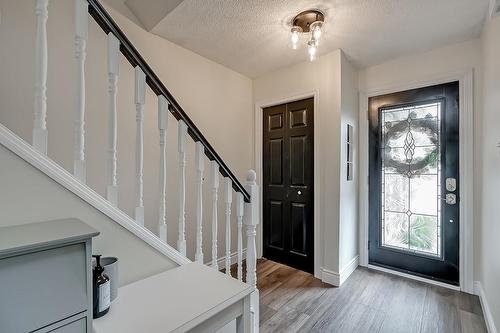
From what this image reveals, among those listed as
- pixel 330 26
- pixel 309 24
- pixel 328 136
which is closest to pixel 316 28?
pixel 309 24

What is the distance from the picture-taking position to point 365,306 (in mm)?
2090

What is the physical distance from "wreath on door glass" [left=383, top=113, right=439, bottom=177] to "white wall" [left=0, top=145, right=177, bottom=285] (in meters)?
2.69

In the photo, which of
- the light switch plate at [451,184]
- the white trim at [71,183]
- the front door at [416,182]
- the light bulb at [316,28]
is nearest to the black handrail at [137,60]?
the white trim at [71,183]

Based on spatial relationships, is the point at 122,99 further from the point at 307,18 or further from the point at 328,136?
the point at 328,136

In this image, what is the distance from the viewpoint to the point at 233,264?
2916 mm

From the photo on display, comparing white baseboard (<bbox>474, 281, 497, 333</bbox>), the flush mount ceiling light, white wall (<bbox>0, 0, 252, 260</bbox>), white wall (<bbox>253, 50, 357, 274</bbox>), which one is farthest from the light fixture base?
white baseboard (<bbox>474, 281, 497, 333</bbox>)

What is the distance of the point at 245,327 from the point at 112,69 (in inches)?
54.5

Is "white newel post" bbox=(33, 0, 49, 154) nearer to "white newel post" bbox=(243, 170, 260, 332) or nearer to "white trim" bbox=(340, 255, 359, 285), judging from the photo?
"white newel post" bbox=(243, 170, 260, 332)

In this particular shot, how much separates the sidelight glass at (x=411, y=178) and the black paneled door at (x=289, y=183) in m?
0.89

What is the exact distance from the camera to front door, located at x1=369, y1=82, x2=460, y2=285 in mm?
2391

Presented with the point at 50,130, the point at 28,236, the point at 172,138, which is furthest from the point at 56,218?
the point at 172,138

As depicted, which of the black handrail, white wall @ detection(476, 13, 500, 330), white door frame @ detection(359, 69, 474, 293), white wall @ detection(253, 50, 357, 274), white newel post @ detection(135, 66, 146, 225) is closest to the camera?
the black handrail

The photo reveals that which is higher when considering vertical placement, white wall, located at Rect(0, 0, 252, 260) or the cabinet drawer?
white wall, located at Rect(0, 0, 252, 260)

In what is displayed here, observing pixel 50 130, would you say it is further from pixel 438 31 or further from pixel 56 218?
pixel 438 31
